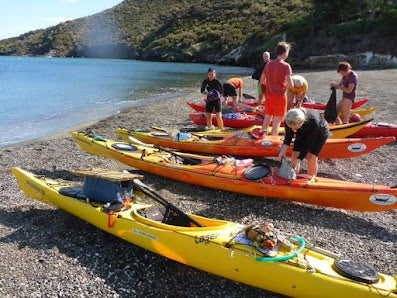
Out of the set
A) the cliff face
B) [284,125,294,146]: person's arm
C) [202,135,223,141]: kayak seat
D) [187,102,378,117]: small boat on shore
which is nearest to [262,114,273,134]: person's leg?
[202,135,223,141]: kayak seat

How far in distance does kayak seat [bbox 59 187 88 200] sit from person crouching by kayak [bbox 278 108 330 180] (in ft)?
12.1

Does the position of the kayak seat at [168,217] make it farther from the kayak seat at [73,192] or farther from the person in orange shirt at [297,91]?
the person in orange shirt at [297,91]

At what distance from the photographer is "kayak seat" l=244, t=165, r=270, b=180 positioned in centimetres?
673

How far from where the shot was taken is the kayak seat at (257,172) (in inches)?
265

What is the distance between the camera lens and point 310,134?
609 cm

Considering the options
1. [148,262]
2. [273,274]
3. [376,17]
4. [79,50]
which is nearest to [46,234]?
[148,262]

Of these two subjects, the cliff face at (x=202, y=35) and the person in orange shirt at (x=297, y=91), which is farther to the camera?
the cliff face at (x=202, y=35)

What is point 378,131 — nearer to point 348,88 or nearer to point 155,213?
point 348,88

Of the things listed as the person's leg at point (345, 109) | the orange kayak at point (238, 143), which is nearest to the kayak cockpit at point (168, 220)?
the orange kayak at point (238, 143)

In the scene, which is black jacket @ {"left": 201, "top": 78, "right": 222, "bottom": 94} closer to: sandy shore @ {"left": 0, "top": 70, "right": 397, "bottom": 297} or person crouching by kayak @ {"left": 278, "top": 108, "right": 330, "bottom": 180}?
sandy shore @ {"left": 0, "top": 70, "right": 397, "bottom": 297}

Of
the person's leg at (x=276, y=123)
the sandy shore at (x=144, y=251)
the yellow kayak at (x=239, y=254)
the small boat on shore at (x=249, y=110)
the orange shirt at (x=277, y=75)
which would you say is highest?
the orange shirt at (x=277, y=75)

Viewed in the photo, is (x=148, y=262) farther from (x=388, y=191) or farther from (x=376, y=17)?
(x=376, y=17)

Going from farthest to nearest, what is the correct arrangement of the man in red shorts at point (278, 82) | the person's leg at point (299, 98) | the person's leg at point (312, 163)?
1. the person's leg at point (299, 98)
2. the man in red shorts at point (278, 82)
3. the person's leg at point (312, 163)

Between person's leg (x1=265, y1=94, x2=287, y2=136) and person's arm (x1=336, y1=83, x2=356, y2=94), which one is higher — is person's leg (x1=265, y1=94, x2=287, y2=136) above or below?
below
